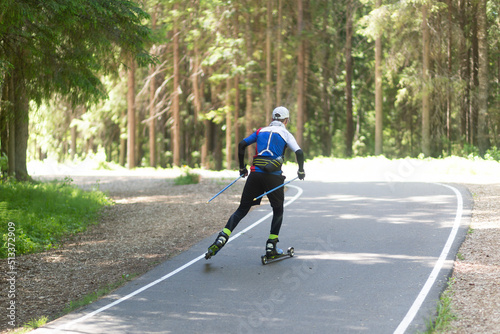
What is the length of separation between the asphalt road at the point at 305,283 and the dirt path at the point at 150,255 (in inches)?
14.4

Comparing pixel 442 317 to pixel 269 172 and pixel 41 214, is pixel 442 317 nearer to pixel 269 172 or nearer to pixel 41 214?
pixel 269 172

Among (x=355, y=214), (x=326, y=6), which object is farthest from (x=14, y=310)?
(x=326, y=6)

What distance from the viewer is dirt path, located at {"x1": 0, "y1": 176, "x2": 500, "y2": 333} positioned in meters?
6.43

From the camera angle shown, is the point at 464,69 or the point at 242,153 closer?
the point at 242,153

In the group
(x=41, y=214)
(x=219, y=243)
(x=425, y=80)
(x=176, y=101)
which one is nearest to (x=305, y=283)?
(x=219, y=243)

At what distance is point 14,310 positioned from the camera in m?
6.74

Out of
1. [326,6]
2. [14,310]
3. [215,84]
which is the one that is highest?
[326,6]

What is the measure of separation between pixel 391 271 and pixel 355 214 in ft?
15.8

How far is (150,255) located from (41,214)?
4349mm

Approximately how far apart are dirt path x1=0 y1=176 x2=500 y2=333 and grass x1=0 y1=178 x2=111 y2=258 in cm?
38

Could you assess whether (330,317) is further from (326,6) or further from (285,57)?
(326,6)

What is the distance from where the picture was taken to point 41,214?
1247cm

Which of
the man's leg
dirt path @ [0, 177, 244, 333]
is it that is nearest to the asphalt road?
the man's leg

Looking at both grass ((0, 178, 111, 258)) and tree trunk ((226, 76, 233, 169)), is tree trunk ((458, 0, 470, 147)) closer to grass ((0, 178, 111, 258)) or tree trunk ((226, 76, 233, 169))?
tree trunk ((226, 76, 233, 169))
